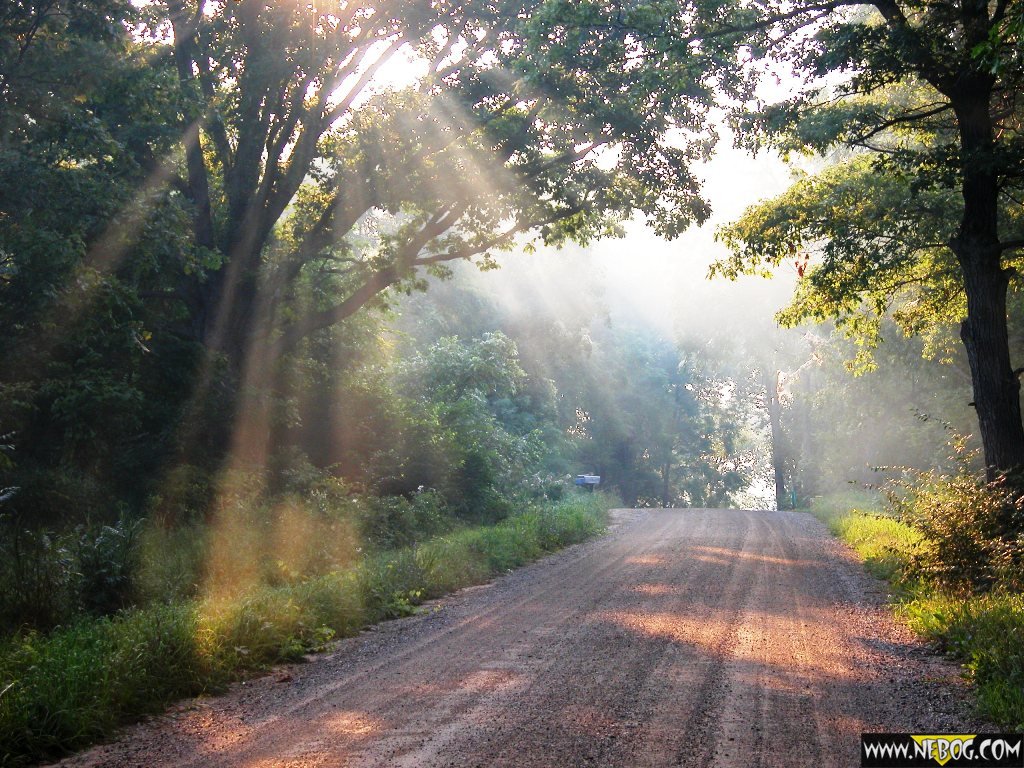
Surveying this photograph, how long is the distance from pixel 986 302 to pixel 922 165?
240 cm

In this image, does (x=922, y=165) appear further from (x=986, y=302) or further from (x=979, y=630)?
(x=979, y=630)

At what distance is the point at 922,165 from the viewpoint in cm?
1381

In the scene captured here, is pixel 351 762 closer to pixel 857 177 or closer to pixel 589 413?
pixel 857 177

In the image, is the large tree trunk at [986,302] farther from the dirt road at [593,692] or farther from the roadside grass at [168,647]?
the roadside grass at [168,647]

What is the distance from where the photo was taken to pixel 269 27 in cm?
1981

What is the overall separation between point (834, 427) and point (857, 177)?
33578 mm

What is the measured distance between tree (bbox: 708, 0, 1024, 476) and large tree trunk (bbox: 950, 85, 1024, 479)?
15mm

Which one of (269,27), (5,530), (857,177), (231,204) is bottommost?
(5,530)

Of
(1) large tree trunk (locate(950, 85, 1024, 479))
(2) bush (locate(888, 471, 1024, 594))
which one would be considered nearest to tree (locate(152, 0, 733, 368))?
(1) large tree trunk (locate(950, 85, 1024, 479))

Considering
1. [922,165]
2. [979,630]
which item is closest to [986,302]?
[922,165]

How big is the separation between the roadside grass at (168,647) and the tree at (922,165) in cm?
814

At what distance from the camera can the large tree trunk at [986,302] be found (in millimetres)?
12633

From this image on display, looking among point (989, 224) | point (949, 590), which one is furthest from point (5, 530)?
point (989, 224)

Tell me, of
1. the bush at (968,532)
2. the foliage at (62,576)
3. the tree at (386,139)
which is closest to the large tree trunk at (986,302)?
the bush at (968,532)
